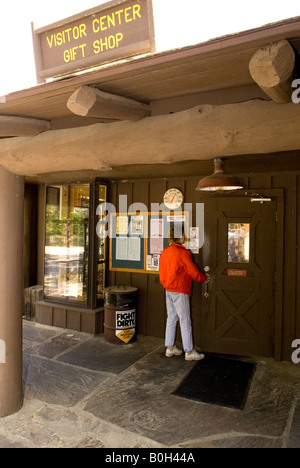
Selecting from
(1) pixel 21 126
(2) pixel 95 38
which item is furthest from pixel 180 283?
(2) pixel 95 38

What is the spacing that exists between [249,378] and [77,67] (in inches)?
177

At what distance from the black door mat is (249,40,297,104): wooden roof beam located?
3.56 meters

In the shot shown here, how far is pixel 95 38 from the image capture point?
10.6ft

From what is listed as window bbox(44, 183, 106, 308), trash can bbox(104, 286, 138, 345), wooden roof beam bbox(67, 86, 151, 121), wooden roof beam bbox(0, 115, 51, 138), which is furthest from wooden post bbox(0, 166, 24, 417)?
window bbox(44, 183, 106, 308)

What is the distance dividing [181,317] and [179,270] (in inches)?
29.5

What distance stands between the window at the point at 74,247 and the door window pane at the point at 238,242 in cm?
261

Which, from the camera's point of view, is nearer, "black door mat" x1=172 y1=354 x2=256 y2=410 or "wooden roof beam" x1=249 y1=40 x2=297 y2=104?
"wooden roof beam" x1=249 y1=40 x2=297 y2=104

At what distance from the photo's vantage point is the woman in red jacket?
531 centimetres

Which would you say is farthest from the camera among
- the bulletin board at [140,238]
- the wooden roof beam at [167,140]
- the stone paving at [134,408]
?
the bulletin board at [140,238]

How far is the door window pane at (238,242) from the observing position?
5719 millimetres

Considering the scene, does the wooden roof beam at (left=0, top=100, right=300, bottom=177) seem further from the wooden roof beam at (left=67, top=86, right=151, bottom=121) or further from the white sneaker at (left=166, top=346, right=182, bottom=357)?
the white sneaker at (left=166, top=346, right=182, bottom=357)

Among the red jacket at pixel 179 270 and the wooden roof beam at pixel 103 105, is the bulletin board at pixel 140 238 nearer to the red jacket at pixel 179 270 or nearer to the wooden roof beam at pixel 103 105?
the red jacket at pixel 179 270

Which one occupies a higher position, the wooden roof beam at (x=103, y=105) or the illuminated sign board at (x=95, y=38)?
the illuminated sign board at (x=95, y=38)

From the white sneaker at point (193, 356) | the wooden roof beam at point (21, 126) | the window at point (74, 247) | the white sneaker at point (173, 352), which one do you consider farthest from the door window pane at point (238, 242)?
the wooden roof beam at point (21, 126)
